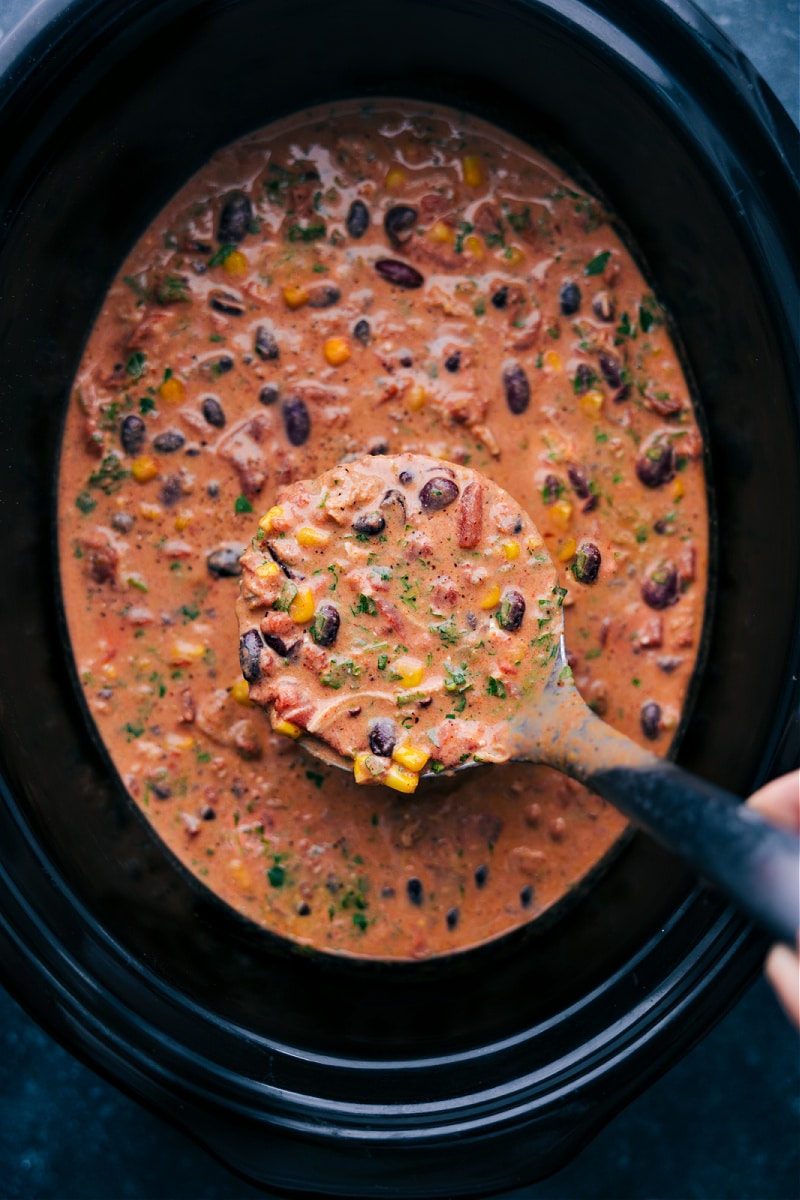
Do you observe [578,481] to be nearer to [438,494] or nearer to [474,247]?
[438,494]

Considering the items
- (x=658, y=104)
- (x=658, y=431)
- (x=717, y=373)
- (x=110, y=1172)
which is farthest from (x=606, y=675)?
(x=110, y=1172)

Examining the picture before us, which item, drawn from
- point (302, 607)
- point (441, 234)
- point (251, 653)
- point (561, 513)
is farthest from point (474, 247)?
point (251, 653)

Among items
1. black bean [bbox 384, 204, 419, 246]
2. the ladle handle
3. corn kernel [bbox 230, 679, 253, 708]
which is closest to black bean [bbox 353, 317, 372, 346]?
black bean [bbox 384, 204, 419, 246]

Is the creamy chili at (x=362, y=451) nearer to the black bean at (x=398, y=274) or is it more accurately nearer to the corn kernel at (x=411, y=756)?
the black bean at (x=398, y=274)

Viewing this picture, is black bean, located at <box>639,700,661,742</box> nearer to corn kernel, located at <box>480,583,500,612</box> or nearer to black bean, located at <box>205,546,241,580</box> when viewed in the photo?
corn kernel, located at <box>480,583,500,612</box>

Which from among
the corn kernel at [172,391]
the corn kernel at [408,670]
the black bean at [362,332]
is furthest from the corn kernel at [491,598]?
the corn kernel at [172,391]

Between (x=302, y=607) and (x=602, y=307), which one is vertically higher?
(x=602, y=307)
